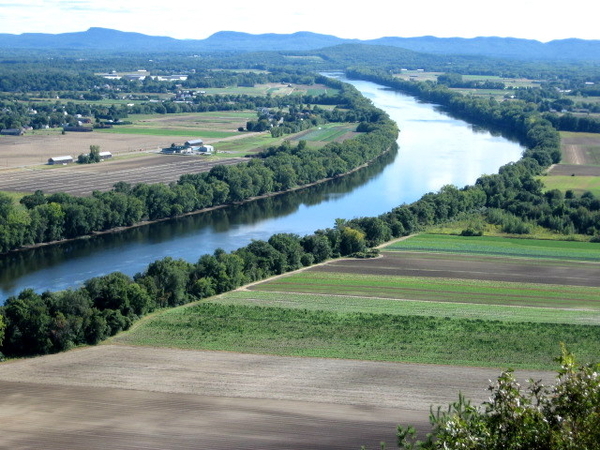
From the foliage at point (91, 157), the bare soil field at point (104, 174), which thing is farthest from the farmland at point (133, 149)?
the foliage at point (91, 157)

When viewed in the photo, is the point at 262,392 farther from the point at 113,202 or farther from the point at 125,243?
the point at 113,202

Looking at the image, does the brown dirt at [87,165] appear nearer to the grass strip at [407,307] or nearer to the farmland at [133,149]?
the farmland at [133,149]

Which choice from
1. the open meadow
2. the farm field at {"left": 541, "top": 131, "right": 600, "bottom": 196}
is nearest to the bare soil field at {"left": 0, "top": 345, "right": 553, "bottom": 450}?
the open meadow

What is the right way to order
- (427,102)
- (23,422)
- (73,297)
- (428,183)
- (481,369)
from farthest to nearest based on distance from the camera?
(427,102) < (428,183) < (73,297) < (481,369) < (23,422)

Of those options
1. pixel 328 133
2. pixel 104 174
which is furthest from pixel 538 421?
pixel 328 133

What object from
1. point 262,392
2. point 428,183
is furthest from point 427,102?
point 262,392

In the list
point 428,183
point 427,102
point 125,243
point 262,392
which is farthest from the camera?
point 427,102
